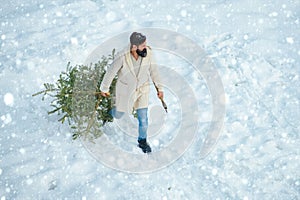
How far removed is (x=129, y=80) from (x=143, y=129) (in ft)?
2.38

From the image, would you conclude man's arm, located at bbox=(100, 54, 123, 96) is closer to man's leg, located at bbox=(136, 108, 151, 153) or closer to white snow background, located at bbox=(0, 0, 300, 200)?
man's leg, located at bbox=(136, 108, 151, 153)

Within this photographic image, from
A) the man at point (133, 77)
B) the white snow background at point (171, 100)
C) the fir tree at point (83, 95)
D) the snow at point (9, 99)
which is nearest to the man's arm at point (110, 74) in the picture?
the man at point (133, 77)

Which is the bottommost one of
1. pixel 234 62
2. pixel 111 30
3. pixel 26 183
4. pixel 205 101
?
pixel 26 183

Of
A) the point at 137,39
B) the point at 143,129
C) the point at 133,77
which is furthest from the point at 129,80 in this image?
the point at 143,129

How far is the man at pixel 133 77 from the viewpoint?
13.8 ft

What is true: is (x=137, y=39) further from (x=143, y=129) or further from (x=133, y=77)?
(x=143, y=129)

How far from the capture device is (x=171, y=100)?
579 centimetres

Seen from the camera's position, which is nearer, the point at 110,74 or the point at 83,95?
the point at 110,74

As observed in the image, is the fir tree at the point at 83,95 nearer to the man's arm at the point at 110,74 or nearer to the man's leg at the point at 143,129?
the man's arm at the point at 110,74

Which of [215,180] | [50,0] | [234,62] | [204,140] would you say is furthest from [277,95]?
[50,0]

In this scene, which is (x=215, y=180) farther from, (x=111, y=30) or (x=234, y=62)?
(x=111, y=30)

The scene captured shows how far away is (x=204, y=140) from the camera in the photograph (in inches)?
211

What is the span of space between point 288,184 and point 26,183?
10.5 ft

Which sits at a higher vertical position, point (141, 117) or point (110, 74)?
point (110, 74)
